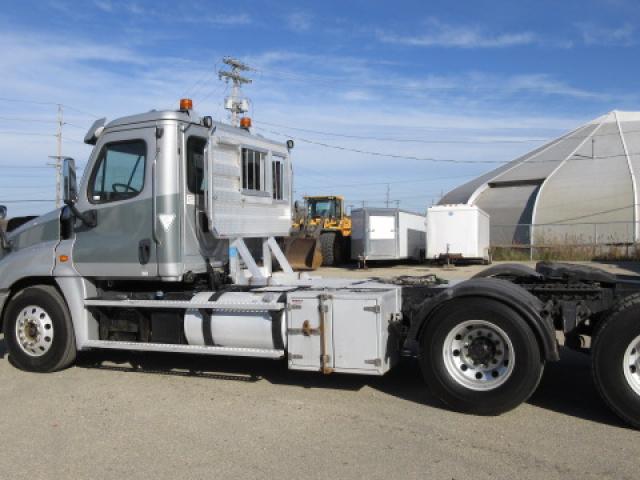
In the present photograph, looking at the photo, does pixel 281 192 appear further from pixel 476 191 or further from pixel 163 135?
pixel 476 191

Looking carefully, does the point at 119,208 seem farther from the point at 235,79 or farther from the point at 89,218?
the point at 235,79

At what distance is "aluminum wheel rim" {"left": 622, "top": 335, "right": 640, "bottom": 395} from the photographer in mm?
5051

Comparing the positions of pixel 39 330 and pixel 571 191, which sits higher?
pixel 571 191

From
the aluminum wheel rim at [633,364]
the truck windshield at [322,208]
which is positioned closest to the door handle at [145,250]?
the aluminum wheel rim at [633,364]

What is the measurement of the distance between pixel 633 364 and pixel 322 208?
82.2 ft

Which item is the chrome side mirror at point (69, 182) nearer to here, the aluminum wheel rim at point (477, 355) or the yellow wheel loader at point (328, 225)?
the aluminum wheel rim at point (477, 355)

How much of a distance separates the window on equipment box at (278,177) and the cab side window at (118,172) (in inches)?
74.2

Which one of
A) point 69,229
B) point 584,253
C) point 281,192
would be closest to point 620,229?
point 584,253

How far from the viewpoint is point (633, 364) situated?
16.7 feet

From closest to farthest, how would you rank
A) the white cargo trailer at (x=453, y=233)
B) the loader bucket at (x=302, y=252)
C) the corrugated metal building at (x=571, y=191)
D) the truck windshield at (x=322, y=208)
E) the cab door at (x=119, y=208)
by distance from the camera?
the cab door at (x=119, y=208) < the loader bucket at (x=302, y=252) < the white cargo trailer at (x=453, y=233) < the truck windshield at (x=322, y=208) < the corrugated metal building at (x=571, y=191)

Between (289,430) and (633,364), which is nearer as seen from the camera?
(633,364)

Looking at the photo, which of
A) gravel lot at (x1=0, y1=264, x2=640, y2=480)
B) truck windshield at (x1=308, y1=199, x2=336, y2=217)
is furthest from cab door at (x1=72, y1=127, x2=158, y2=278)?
truck windshield at (x1=308, y1=199, x2=336, y2=217)

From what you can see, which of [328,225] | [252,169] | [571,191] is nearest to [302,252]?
[252,169]

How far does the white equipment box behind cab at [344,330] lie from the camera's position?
19.4 ft
